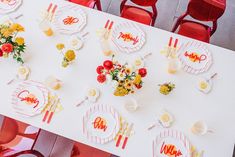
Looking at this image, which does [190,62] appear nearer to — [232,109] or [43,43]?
[232,109]

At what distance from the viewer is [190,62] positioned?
223 centimetres

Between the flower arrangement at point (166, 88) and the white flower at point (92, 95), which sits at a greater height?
the flower arrangement at point (166, 88)

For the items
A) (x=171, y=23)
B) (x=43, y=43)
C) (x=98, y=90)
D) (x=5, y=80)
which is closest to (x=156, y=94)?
(x=98, y=90)

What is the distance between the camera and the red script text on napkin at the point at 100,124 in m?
2.02

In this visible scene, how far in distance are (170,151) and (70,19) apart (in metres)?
1.29

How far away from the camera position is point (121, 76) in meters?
2.09

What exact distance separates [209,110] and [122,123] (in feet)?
2.09

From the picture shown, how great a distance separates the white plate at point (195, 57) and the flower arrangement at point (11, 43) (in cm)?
122

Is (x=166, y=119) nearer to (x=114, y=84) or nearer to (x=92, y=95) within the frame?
(x=114, y=84)

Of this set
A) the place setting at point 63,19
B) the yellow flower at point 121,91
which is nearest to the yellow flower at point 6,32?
the place setting at point 63,19

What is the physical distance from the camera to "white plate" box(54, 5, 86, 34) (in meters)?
2.30

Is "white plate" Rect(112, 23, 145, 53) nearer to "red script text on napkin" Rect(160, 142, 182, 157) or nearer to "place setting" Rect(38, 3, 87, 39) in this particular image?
"place setting" Rect(38, 3, 87, 39)

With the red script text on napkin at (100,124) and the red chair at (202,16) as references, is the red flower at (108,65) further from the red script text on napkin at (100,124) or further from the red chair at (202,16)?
the red chair at (202,16)

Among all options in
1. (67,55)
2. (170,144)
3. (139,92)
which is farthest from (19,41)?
(170,144)
